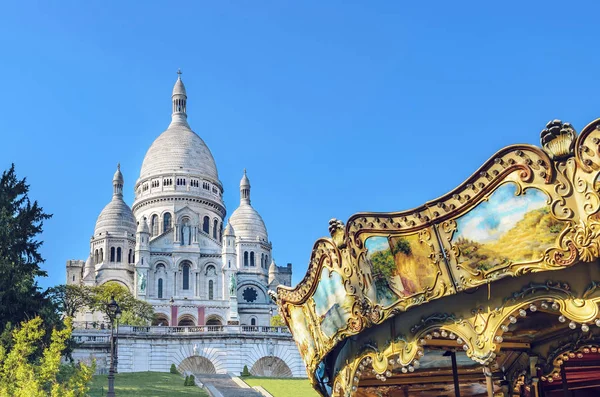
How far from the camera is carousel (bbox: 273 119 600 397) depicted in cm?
925

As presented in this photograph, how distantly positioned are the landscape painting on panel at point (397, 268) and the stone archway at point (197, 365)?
1390 inches

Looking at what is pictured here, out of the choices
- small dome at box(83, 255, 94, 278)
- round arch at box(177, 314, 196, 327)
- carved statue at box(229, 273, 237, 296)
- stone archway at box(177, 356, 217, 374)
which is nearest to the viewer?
stone archway at box(177, 356, 217, 374)

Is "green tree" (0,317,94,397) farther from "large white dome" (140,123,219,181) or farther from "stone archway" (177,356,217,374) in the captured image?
"large white dome" (140,123,219,181)

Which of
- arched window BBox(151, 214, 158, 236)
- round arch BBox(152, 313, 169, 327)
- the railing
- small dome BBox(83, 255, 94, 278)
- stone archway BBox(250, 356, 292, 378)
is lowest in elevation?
stone archway BBox(250, 356, 292, 378)

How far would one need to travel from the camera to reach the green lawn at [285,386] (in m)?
32.3

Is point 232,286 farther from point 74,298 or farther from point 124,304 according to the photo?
point 74,298

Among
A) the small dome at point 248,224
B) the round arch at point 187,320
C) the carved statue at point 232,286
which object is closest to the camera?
the round arch at point 187,320

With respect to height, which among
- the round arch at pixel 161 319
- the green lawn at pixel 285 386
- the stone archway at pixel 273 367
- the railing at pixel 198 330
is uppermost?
the round arch at pixel 161 319

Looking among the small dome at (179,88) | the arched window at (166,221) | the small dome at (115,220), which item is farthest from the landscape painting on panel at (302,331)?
the small dome at (179,88)

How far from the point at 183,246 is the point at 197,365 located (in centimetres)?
2891

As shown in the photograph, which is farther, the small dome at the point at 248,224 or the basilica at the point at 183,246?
the small dome at the point at 248,224

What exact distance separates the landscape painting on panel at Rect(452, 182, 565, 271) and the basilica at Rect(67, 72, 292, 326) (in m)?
59.9

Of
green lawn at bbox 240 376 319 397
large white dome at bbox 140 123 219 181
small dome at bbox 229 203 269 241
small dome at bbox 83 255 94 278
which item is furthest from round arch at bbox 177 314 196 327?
green lawn at bbox 240 376 319 397

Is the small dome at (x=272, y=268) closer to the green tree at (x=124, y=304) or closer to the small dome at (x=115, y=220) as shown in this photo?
the small dome at (x=115, y=220)
